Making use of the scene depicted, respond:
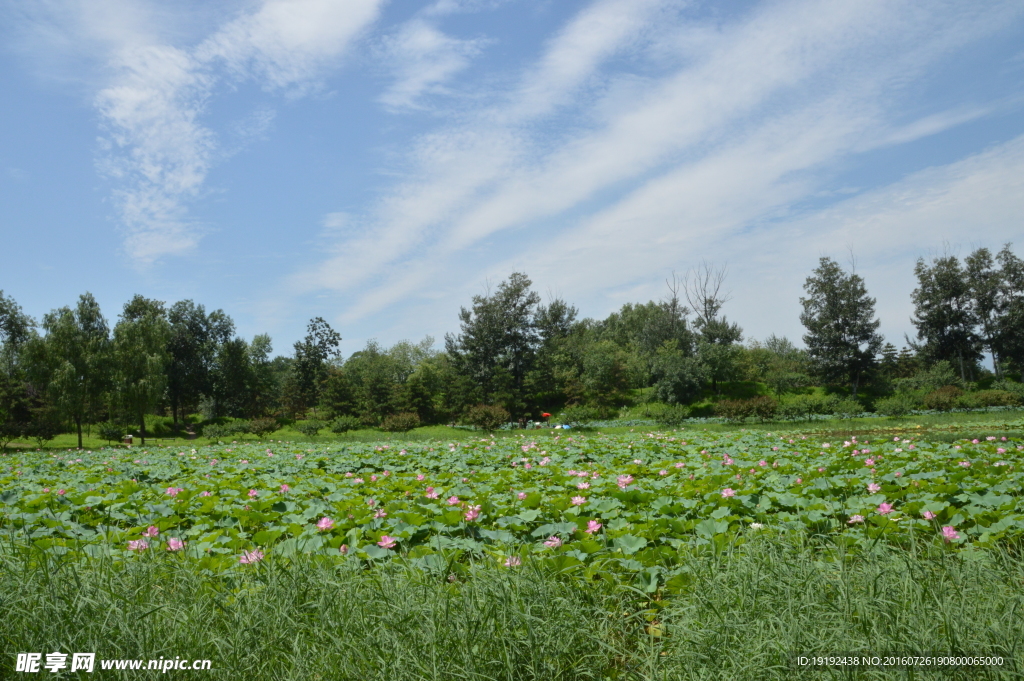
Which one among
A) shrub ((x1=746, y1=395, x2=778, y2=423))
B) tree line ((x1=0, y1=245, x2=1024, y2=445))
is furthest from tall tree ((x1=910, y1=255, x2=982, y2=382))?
shrub ((x1=746, y1=395, x2=778, y2=423))

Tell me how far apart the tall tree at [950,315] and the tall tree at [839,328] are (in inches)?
207

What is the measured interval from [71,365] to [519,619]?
2778 cm

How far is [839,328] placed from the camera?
127 feet

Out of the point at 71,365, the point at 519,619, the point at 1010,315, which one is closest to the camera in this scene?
the point at 519,619

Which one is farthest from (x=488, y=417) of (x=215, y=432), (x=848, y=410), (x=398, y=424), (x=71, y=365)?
(x=71, y=365)

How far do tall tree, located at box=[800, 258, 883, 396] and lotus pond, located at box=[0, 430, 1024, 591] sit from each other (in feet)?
116

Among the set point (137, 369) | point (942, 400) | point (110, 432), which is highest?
point (137, 369)

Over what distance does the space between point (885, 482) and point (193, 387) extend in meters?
49.2

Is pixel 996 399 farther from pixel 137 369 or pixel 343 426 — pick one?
pixel 137 369

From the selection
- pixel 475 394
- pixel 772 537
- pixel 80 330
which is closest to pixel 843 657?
pixel 772 537

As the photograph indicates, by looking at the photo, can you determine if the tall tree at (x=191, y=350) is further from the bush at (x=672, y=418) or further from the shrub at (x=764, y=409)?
the shrub at (x=764, y=409)

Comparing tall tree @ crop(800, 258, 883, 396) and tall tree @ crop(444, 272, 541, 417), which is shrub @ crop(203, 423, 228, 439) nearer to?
tall tree @ crop(444, 272, 541, 417)

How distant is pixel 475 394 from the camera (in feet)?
115

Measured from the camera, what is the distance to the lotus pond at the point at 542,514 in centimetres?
344
